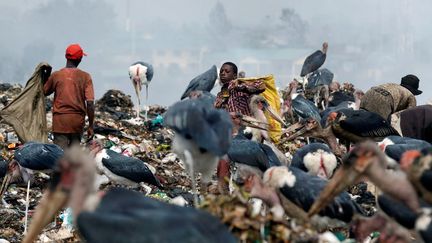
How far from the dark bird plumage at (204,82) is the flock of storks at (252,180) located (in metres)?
4.31

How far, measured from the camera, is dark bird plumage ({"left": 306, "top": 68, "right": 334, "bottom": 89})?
20716 millimetres

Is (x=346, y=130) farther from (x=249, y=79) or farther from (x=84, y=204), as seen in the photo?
(x=84, y=204)

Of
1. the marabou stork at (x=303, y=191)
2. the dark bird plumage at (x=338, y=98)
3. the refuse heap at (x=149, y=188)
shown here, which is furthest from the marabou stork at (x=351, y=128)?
the dark bird plumage at (x=338, y=98)

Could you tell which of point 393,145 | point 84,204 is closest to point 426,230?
point 84,204

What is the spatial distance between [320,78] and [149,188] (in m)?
10.9

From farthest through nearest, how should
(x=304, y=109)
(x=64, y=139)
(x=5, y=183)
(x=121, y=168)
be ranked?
(x=304, y=109), (x=64, y=139), (x=121, y=168), (x=5, y=183)

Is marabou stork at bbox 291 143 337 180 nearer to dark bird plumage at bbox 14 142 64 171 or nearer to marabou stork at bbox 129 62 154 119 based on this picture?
dark bird plumage at bbox 14 142 64 171

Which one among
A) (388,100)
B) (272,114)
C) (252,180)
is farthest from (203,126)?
(388,100)

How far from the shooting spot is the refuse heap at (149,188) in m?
4.79

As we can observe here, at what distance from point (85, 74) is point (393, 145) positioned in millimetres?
3972

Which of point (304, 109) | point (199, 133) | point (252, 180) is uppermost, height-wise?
point (199, 133)

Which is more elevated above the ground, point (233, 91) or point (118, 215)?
point (118, 215)

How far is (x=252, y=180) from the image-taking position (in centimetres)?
587

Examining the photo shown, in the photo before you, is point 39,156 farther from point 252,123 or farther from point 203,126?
point 203,126
